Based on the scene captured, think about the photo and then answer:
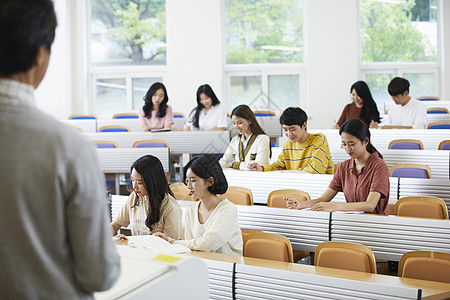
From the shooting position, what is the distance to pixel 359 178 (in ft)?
11.5

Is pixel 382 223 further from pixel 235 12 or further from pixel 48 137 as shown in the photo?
pixel 235 12

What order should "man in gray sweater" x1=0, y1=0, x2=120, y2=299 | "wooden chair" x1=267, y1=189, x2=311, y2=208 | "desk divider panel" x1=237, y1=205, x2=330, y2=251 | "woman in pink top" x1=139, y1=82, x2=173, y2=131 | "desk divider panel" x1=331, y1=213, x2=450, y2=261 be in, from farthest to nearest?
"woman in pink top" x1=139, y1=82, x2=173, y2=131, "wooden chair" x1=267, y1=189, x2=311, y2=208, "desk divider panel" x1=237, y1=205, x2=330, y2=251, "desk divider panel" x1=331, y1=213, x2=450, y2=261, "man in gray sweater" x1=0, y1=0, x2=120, y2=299

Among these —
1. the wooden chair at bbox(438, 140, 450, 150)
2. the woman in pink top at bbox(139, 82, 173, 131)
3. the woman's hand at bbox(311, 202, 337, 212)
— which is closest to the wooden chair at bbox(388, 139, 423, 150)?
the wooden chair at bbox(438, 140, 450, 150)

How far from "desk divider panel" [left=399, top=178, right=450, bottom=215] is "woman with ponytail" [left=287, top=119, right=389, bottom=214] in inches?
29.5

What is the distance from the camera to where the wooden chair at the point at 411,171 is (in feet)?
14.8

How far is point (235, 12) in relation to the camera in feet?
34.1

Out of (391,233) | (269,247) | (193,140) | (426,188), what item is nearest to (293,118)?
(426,188)

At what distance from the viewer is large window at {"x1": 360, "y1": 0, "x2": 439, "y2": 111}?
33.4 ft

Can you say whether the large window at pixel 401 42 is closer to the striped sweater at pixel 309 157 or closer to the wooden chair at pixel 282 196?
the striped sweater at pixel 309 157

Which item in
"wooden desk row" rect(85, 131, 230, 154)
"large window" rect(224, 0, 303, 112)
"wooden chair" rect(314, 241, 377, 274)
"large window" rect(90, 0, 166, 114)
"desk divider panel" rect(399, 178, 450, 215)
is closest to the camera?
"wooden chair" rect(314, 241, 377, 274)

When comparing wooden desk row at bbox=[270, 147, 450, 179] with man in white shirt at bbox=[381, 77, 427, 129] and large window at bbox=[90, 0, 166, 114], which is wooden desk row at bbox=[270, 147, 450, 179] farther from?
large window at bbox=[90, 0, 166, 114]

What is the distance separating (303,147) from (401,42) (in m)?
6.77

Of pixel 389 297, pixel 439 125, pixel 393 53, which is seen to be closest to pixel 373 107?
pixel 439 125

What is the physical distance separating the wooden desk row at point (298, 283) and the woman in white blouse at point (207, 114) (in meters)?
3.90
